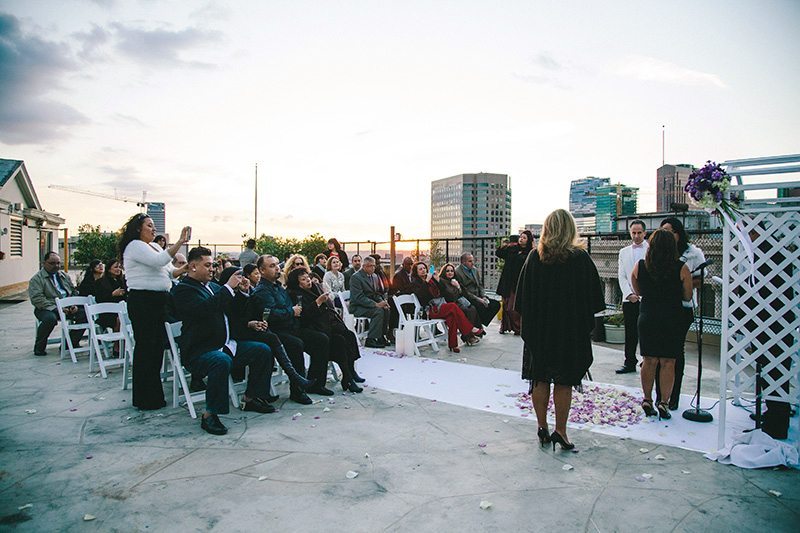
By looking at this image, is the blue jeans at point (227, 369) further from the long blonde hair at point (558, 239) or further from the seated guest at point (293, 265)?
the long blonde hair at point (558, 239)

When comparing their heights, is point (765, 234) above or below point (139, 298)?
above

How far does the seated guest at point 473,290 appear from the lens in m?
9.05

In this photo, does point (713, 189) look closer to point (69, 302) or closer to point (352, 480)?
point (352, 480)

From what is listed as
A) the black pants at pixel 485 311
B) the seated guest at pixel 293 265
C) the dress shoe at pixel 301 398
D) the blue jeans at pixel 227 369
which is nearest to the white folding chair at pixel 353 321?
the black pants at pixel 485 311

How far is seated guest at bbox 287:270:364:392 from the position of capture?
5.68 m

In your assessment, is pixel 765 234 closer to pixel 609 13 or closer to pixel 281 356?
pixel 281 356

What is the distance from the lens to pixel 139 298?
4.86m

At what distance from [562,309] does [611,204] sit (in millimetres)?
166688

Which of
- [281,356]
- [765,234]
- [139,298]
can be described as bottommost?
[281,356]

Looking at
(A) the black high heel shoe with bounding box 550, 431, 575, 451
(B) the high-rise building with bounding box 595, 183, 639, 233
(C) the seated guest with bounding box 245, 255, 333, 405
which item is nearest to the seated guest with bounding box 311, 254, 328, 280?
(C) the seated guest with bounding box 245, 255, 333, 405

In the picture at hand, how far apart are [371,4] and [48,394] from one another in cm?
727

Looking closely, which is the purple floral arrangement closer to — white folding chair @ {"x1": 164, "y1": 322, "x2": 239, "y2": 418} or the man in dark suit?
the man in dark suit

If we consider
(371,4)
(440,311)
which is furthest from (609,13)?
(440,311)

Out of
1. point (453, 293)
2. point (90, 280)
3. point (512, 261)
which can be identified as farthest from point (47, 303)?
point (512, 261)
